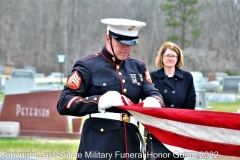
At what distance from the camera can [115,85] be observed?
3.95m

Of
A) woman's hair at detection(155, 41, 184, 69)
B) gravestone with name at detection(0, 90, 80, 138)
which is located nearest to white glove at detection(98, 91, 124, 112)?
woman's hair at detection(155, 41, 184, 69)

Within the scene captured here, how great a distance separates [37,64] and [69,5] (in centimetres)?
791

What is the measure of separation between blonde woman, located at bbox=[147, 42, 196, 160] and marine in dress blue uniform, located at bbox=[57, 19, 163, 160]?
1707 mm

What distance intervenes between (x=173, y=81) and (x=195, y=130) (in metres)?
1.93

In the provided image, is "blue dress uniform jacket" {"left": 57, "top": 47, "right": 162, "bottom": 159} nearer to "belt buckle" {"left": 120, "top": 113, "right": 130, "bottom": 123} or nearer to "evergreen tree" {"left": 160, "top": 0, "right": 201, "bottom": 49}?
"belt buckle" {"left": 120, "top": 113, "right": 130, "bottom": 123}

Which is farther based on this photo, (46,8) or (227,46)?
(46,8)

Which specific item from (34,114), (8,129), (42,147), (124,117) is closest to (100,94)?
(124,117)

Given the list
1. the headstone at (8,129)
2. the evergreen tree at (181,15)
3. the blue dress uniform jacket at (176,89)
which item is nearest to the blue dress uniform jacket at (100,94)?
the blue dress uniform jacket at (176,89)

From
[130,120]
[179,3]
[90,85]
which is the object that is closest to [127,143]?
[130,120]

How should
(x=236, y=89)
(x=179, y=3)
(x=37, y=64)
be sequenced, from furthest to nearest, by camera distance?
(x=37, y=64) < (x=179, y=3) < (x=236, y=89)

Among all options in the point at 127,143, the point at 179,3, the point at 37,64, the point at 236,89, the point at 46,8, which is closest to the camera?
the point at 127,143

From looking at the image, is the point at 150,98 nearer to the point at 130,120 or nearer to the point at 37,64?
the point at 130,120

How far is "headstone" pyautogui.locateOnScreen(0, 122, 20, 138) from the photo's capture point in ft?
33.9

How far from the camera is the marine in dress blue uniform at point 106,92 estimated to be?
383cm
